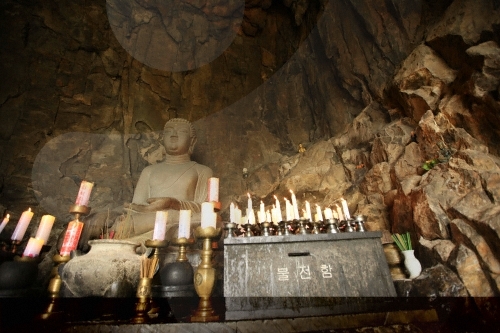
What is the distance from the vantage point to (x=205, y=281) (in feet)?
5.74

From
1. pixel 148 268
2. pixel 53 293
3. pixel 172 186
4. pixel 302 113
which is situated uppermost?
pixel 302 113

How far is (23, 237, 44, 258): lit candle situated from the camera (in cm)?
211

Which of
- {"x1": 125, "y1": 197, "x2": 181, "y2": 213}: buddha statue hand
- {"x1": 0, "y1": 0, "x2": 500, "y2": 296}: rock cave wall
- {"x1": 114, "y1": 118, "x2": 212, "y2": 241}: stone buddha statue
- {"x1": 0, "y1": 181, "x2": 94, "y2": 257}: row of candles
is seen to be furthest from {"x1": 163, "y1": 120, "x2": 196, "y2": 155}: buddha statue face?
{"x1": 0, "y1": 181, "x2": 94, "y2": 257}: row of candles

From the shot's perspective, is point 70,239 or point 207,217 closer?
point 207,217

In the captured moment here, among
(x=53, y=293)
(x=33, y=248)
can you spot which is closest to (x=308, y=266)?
(x=53, y=293)

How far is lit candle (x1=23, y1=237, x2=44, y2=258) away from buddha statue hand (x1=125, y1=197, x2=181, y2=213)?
4.72ft

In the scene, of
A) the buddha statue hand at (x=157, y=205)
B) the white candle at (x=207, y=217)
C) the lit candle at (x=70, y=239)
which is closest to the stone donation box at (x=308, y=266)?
the white candle at (x=207, y=217)

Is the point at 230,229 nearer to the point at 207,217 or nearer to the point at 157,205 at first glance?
the point at 207,217

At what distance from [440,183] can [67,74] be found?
7.21 m

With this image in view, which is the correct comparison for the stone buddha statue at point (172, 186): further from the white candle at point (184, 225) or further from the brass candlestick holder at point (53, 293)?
the brass candlestick holder at point (53, 293)

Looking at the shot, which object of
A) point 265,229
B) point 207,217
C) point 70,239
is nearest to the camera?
point 207,217

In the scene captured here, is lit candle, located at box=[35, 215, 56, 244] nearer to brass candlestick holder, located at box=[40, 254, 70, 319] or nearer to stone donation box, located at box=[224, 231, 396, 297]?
brass candlestick holder, located at box=[40, 254, 70, 319]

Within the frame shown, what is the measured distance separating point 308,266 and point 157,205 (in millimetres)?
2572

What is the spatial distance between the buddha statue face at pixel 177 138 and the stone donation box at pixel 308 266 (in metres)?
3.61
